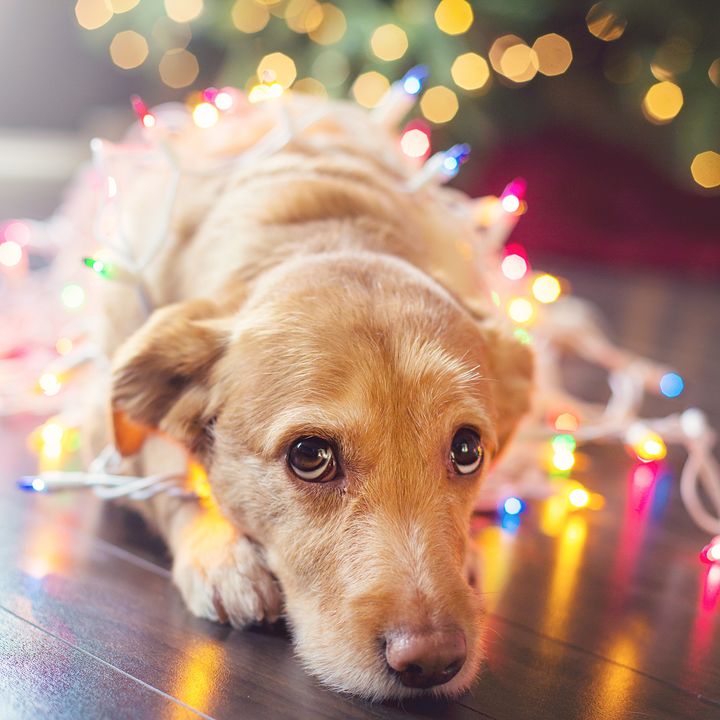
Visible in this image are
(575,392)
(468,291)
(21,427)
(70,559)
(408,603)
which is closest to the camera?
(408,603)

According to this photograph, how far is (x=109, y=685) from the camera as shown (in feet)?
5.05

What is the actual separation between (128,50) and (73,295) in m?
5.00

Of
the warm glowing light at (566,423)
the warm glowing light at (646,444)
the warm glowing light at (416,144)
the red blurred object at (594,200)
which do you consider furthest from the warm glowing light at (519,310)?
the red blurred object at (594,200)

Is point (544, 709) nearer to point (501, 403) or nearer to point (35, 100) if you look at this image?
point (501, 403)

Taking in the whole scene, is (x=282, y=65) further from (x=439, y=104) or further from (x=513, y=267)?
(x=513, y=267)

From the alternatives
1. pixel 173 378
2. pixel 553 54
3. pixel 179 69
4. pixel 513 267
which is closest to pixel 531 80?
pixel 553 54

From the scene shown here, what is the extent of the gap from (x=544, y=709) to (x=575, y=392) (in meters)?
2.08

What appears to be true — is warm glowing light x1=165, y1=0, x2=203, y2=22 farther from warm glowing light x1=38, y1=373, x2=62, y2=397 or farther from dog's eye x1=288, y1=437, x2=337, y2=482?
dog's eye x1=288, y1=437, x2=337, y2=482

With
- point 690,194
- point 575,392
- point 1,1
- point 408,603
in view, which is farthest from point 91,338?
point 1,1

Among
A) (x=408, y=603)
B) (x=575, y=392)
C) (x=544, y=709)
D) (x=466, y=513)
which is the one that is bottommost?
(x=544, y=709)

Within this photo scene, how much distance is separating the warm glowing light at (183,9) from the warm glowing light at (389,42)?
1.09 meters

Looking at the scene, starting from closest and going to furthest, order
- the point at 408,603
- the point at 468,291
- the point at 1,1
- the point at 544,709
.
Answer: the point at 408,603, the point at 544,709, the point at 468,291, the point at 1,1

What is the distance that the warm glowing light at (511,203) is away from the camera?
260cm

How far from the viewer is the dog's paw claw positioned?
177 cm
